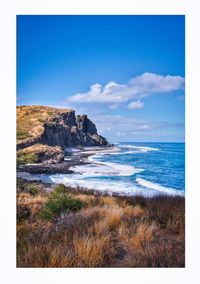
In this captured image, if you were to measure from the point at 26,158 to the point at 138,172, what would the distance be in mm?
1115

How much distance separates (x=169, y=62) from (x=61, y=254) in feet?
6.79

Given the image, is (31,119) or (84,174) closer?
(31,119)

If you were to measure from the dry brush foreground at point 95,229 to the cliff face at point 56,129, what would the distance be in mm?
462

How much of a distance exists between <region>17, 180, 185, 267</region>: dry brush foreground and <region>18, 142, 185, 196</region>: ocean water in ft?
0.30

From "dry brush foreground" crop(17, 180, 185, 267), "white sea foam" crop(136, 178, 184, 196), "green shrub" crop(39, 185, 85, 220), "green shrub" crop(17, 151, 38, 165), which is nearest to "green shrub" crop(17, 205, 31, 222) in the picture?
"dry brush foreground" crop(17, 180, 185, 267)

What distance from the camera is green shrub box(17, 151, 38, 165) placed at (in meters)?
4.15

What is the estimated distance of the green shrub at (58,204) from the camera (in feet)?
13.3

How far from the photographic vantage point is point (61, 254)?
373cm

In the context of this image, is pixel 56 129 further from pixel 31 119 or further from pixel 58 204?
pixel 58 204

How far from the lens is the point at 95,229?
3.92 metres
